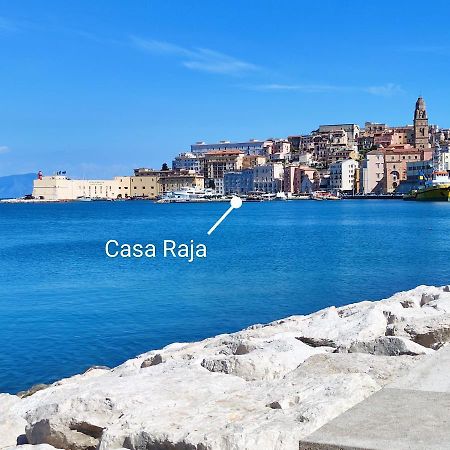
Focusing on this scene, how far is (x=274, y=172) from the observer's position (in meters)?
120

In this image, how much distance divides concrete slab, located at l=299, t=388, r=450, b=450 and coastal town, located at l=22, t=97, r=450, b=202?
Answer: 3504 inches

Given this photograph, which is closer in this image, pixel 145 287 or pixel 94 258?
pixel 145 287

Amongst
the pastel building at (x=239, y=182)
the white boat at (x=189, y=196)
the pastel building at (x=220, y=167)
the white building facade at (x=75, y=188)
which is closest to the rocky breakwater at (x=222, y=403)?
the white boat at (x=189, y=196)

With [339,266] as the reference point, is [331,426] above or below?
above

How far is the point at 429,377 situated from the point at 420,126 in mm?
115924

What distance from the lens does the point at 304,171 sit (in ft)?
384

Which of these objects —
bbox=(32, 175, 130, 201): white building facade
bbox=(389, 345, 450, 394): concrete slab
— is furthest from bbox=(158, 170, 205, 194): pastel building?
bbox=(389, 345, 450, 394): concrete slab

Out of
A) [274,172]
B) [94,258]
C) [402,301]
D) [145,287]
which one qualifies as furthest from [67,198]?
[402,301]

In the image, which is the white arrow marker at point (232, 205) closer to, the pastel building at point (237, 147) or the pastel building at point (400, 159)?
the pastel building at point (400, 159)

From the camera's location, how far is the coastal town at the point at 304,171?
103750 millimetres

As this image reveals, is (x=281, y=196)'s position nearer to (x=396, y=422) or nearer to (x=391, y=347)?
(x=391, y=347)

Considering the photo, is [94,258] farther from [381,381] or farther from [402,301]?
[381,381]

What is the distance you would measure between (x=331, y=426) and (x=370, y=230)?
3998 cm

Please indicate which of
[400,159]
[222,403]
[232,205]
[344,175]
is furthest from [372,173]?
[222,403]
